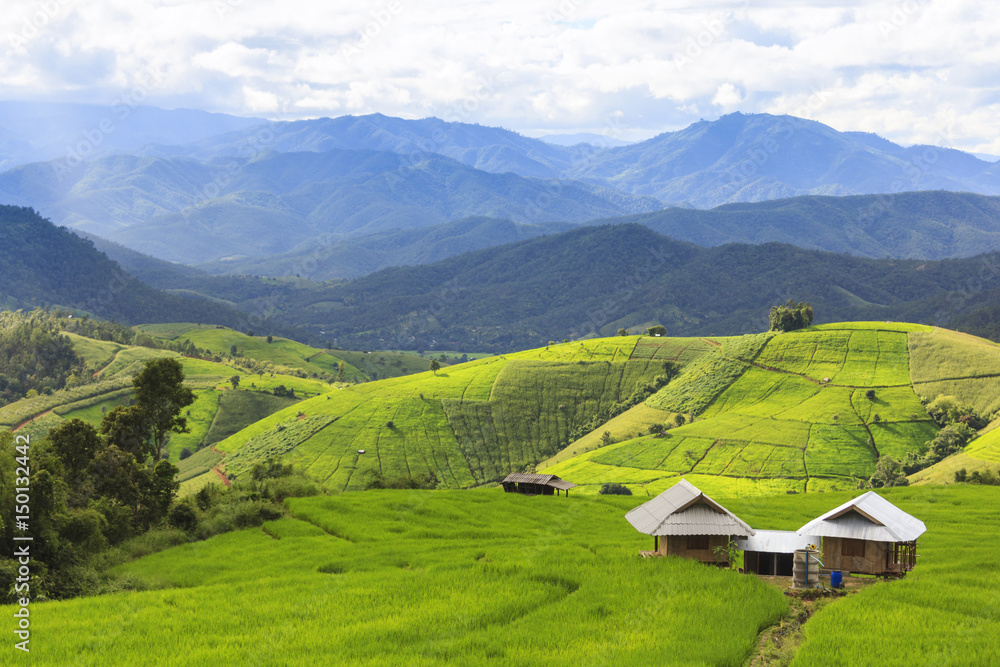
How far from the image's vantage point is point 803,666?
27531 millimetres

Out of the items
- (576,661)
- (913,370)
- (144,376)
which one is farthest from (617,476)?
(576,661)

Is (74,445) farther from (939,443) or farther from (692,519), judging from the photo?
(939,443)

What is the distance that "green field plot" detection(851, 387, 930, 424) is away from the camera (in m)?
147

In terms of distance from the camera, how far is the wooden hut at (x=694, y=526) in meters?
41.0

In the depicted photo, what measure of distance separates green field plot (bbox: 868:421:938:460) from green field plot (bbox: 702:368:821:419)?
2037cm

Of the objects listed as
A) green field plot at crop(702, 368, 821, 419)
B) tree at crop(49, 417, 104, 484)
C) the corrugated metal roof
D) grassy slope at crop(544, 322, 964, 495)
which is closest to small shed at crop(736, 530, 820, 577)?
the corrugated metal roof

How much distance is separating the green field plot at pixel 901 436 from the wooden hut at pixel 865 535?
107 meters

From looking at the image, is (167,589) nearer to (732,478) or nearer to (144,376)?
(144,376)

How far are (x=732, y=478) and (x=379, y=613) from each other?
10612 cm

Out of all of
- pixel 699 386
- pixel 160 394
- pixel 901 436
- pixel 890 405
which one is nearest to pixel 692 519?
pixel 160 394

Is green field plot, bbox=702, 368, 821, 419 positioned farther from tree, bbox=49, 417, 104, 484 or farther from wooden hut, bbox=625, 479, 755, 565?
tree, bbox=49, 417, 104, 484

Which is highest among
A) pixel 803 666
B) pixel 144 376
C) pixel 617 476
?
pixel 144 376

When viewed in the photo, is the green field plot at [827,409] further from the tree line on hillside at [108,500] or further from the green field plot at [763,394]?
the tree line on hillside at [108,500]

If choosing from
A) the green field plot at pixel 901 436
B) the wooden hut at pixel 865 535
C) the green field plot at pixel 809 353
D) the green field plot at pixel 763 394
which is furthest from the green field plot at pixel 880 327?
the wooden hut at pixel 865 535
